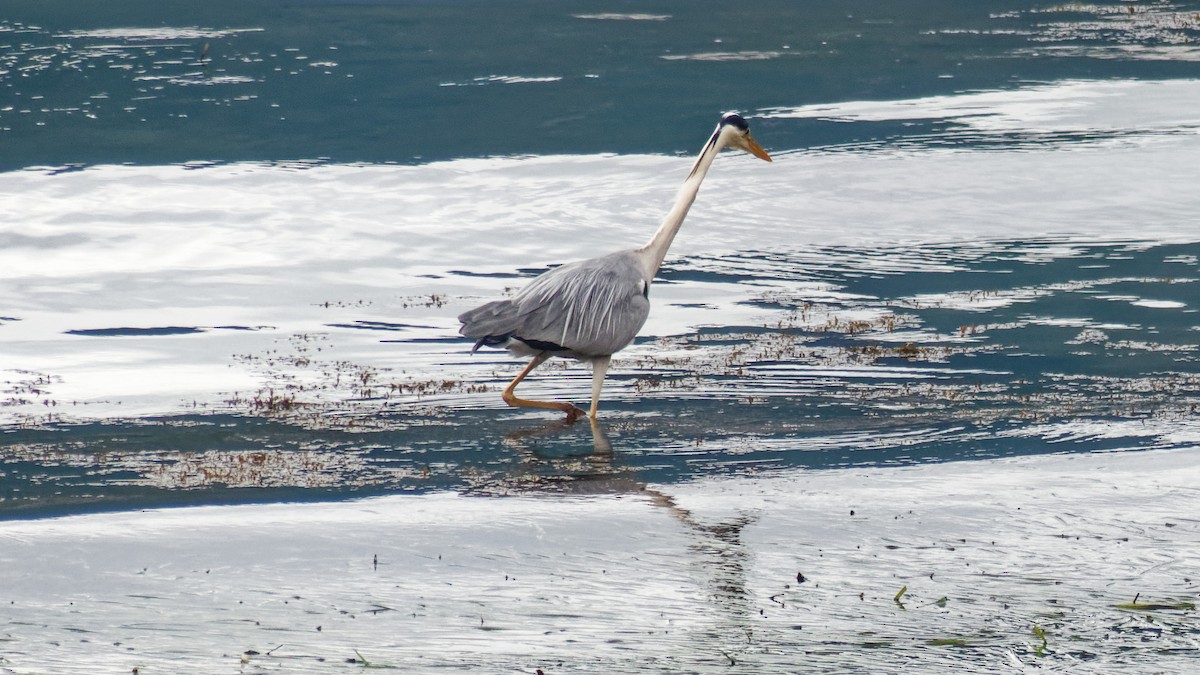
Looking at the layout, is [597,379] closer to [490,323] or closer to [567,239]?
[490,323]

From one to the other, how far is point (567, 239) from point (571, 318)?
5.74m

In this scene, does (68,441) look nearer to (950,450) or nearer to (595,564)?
(595,564)

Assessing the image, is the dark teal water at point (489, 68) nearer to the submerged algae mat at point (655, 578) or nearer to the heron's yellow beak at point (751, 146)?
the heron's yellow beak at point (751, 146)

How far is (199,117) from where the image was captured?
21.5 m

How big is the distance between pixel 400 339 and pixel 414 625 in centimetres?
583

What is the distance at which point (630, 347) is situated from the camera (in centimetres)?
1176

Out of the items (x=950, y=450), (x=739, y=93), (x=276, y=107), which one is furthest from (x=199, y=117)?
(x=950, y=450)

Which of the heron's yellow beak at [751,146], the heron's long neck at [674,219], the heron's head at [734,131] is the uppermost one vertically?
the heron's head at [734,131]

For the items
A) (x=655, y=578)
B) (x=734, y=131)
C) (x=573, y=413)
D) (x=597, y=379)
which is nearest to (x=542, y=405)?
(x=573, y=413)

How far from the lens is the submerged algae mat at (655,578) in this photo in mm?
6051

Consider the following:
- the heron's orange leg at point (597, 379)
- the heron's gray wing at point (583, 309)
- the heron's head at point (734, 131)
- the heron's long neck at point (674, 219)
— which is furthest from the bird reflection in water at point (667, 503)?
the heron's head at point (734, 131)

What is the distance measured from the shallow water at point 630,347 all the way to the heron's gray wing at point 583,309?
1.76ft

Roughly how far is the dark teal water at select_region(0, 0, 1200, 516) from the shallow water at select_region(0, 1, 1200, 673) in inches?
2.3

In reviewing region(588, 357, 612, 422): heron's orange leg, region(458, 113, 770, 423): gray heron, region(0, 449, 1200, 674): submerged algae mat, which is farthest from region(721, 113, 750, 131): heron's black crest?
region(0, 449, 1200, 674): submerged algae mat
